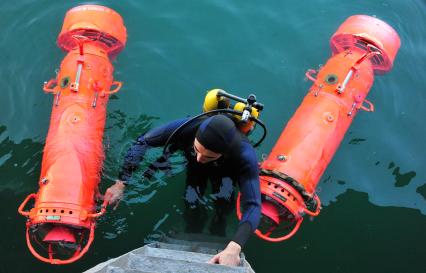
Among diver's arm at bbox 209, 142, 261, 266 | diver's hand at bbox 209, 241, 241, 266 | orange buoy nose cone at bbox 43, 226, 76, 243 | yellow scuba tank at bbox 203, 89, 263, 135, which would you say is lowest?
orange buoy nose cone at bbox 43, 226, 76, 243

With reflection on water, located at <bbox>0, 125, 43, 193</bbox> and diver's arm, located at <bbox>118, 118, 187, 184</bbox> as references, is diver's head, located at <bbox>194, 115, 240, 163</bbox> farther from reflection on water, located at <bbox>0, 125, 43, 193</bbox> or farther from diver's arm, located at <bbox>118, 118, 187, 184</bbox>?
reflection on water, located at <bbox>0, 125, 43, 193</bbox>

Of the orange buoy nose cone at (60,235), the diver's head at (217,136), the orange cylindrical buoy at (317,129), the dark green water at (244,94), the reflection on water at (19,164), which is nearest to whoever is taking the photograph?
the diver's head at (217,136)

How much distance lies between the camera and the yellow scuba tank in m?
3.04

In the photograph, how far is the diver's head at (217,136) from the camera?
8.85 feet

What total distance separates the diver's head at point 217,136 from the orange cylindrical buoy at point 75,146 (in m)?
1.20

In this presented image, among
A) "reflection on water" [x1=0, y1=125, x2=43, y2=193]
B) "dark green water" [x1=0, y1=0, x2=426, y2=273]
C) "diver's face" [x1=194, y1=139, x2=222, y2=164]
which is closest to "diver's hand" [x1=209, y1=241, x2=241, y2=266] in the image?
"diver's face" [x1=194, y1=139, x2=222, y2=164]

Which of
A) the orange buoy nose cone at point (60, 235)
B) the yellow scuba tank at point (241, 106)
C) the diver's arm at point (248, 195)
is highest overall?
the yellow scuba tank at point (241, 106)

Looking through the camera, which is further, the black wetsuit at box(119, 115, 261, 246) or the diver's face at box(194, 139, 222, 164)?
the black wetsuit at box(119, 115, 261, 246)

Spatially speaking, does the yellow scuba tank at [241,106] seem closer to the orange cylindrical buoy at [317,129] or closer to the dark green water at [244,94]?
the orange cylindrical buoy at [317,129]

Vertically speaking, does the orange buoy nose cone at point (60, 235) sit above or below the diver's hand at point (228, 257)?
below

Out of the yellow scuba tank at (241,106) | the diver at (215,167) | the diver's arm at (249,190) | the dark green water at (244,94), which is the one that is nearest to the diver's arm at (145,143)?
the diver at (215,167)

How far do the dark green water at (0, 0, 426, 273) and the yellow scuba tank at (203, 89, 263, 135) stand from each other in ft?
4.06

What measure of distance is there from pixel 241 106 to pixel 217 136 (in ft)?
2.52

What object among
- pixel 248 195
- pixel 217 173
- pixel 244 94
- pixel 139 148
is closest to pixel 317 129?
pixel 217 173
